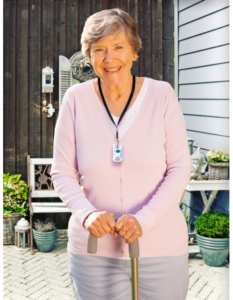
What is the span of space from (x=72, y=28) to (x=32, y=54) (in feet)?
2.08

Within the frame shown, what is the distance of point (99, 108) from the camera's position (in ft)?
5.27

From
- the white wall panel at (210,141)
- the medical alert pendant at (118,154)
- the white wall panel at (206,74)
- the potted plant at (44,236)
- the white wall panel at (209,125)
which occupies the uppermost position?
the white wall panel at (206,74)

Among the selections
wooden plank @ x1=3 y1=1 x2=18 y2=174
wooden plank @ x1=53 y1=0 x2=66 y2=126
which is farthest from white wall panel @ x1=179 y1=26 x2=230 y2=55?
wooden plank @ x1=3 y1=1 x2=18 y2=174

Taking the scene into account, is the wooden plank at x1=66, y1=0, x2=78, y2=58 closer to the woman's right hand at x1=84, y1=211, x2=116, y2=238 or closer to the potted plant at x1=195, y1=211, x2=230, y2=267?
the potted plant at x1=195, y1=211, x2=230, y2=267

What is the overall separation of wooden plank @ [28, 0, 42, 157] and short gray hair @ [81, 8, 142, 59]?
3.83 meters

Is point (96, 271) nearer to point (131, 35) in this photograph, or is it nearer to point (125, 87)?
point (125, 87)

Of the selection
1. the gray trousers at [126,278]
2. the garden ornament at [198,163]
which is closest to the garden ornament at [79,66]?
the garden ornament at [198,163]

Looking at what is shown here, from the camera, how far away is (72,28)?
Result: 5.26 metres

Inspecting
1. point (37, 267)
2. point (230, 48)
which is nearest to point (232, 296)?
point (37, 267)

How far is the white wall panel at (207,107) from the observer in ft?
13.5

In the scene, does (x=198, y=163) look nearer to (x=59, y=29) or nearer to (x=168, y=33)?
(x=168, y=33)

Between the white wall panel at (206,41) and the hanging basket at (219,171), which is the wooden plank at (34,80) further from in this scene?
the hanging basket at (219,171)

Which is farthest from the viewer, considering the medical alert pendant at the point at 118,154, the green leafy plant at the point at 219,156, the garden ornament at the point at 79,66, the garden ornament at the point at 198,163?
the garden ornament at the point at 79,66

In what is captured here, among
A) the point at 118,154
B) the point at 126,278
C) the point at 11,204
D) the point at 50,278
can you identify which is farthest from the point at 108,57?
the point at 11,204
